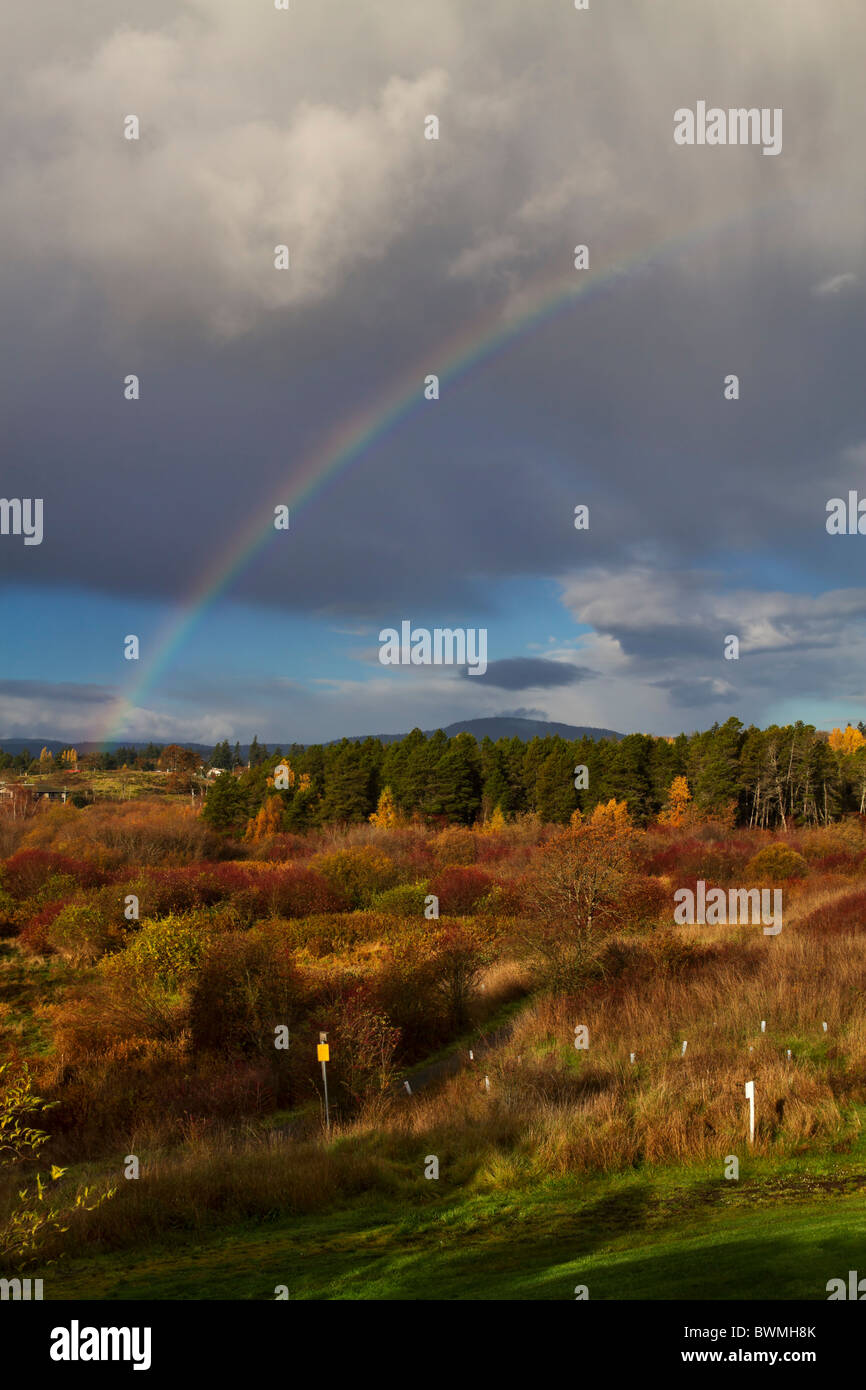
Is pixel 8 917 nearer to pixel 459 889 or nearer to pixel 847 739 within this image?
pixel 459 889

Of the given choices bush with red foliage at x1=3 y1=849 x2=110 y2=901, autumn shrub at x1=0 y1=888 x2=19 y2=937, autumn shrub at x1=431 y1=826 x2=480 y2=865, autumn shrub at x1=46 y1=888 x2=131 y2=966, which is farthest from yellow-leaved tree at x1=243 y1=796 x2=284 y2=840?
autumn shrub at x1=46 y1=888 x2=131 y2=966

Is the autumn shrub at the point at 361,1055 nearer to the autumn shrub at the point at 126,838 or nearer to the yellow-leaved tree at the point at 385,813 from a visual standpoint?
the autumn shrub at the point at 126,838

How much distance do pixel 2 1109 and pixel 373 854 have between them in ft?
154

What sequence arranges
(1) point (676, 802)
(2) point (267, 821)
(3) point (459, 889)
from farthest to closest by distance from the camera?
(2) point (267, 821) < (1) point (676, 802) < (3) point (459, 889)

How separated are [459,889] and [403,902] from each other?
16.0 feet

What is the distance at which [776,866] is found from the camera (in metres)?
52.3

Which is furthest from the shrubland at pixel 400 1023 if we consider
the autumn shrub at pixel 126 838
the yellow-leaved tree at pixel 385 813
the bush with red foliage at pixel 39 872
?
the yellow-leaved tree at pixel 385 813

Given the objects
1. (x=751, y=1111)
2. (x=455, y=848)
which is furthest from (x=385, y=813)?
(x=751, y=1111)

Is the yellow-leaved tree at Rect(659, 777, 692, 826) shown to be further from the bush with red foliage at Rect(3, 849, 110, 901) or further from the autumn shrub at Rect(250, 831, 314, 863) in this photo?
the bush with red foliage at Rect(3, 849, 110, 901)

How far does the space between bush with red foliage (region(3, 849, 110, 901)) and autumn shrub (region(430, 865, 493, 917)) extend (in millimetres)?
18678

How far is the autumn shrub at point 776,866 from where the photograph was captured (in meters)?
51.9

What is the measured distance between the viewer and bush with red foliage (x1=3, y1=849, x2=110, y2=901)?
49.0 metres

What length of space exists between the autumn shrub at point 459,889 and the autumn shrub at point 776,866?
15.2 metres
